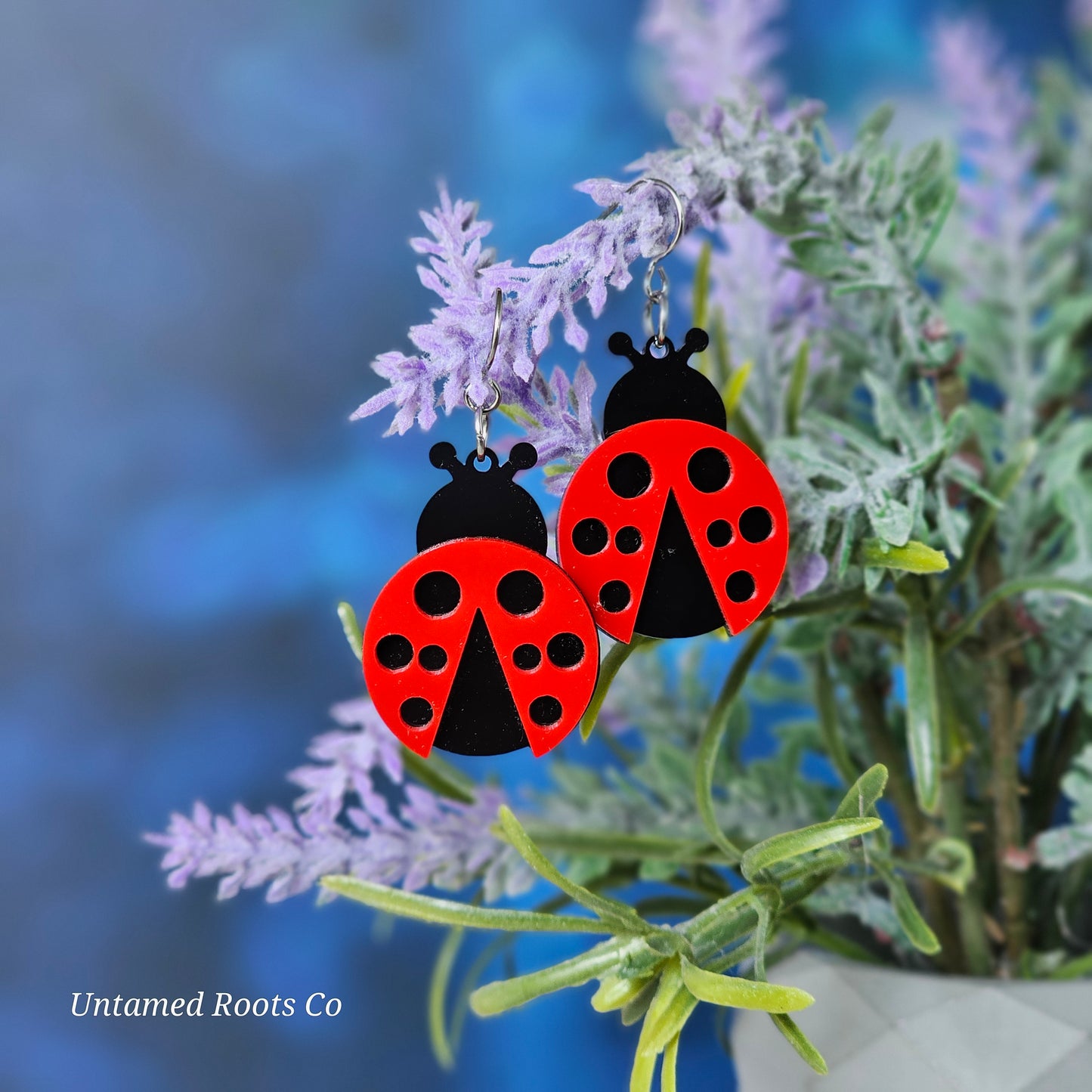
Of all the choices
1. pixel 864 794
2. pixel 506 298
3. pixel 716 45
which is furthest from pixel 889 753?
pixel 716 45

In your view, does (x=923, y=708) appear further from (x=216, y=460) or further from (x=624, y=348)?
(x=216, y=460)

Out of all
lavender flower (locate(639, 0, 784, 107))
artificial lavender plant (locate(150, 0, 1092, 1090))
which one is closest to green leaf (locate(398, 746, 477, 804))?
artificial lavender plant (locate(150, 0, 1092, 1090))

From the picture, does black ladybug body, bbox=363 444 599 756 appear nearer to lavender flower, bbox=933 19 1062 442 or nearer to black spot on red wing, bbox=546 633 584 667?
black spot on red wing, bbox=546 633 584 667

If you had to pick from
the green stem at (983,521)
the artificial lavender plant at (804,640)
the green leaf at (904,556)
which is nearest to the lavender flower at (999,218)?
the artificial lavender plant at (804,640)

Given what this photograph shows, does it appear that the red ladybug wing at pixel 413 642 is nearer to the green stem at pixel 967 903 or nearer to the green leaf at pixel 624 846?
the green leaf at pixel 624 846

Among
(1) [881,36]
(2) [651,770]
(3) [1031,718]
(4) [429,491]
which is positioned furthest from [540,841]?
(1) [881,36]
